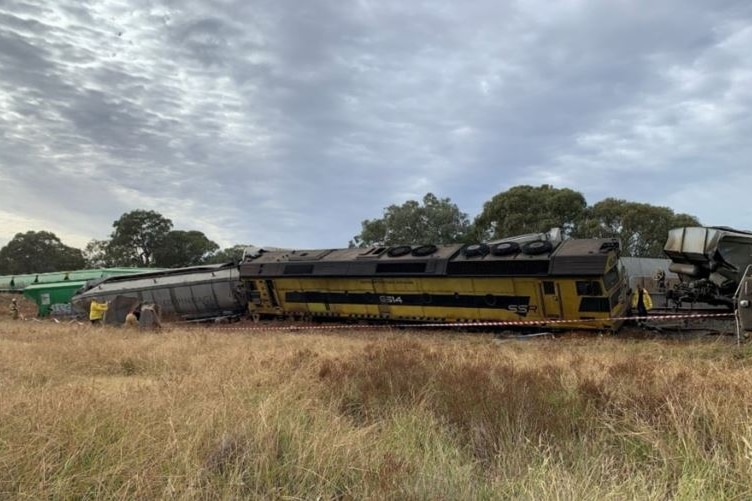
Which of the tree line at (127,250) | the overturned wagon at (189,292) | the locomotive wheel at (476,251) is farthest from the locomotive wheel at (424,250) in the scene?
the tree line at (127,250)

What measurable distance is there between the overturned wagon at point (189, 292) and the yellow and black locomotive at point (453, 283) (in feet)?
7.47

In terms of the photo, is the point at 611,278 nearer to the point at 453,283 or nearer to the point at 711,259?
the point at 711,259

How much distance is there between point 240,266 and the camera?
2634 cm

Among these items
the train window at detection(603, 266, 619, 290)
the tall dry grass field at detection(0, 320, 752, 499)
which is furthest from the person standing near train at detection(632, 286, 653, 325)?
the tall dry grass field at detection(0, 320, 752, 499)

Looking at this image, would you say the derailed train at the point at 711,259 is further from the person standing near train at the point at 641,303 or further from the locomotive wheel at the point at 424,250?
the locomotive wheel at the point at 424,250

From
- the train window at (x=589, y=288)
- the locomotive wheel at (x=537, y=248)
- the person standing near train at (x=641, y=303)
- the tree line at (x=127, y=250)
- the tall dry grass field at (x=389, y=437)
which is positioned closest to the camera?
the tall dry grass field at (x=389, y=437)

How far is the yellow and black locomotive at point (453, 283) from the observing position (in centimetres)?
1664

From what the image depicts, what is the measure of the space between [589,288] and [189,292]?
68.1 feet

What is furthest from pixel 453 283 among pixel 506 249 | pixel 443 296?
pixel 506 249

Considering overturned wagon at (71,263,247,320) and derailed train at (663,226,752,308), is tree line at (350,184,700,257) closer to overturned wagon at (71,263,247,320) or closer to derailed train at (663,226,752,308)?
overturned wagon at (71,263,247,320)

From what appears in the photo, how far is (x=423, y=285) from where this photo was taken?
20.0 meters

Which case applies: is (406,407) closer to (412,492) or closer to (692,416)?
(412,492)

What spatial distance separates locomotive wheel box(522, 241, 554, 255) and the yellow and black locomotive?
3 centimetres

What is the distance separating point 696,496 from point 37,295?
42.0 m
